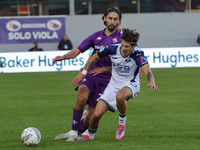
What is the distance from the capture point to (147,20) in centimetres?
3069

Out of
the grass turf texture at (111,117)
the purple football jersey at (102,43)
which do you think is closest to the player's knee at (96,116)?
the grass turf texture at (111,117)

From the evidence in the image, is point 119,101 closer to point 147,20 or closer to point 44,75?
point 44,75

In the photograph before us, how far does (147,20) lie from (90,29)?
3707mm

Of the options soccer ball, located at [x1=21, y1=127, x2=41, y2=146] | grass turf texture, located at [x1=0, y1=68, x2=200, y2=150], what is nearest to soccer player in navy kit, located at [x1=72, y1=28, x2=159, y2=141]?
grass turf texture, located at [x1=0, y1=68, x2=200, y2=150]

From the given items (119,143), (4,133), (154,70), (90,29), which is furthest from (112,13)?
(90,29)

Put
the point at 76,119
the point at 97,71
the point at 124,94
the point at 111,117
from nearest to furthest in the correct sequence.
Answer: the point at 124,94 < the point at 76,119 < the point at 97,71 < the point at 111,117

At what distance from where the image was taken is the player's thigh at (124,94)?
6.95 m

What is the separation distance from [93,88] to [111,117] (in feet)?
8.14

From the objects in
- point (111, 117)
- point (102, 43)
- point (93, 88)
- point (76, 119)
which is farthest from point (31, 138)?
Answer: point (111, 117)

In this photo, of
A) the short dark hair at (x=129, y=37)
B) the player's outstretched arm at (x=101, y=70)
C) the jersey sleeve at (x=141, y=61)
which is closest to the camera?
the short dark hair at (x=129, y=37)

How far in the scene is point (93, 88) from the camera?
7.41 m

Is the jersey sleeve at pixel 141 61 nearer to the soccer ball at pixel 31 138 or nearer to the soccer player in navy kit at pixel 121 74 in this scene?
the soccer player in navy kit at pixel 121 74

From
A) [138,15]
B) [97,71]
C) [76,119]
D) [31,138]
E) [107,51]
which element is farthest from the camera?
[138,15]

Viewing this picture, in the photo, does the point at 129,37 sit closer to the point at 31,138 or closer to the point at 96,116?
the point at 96,116
